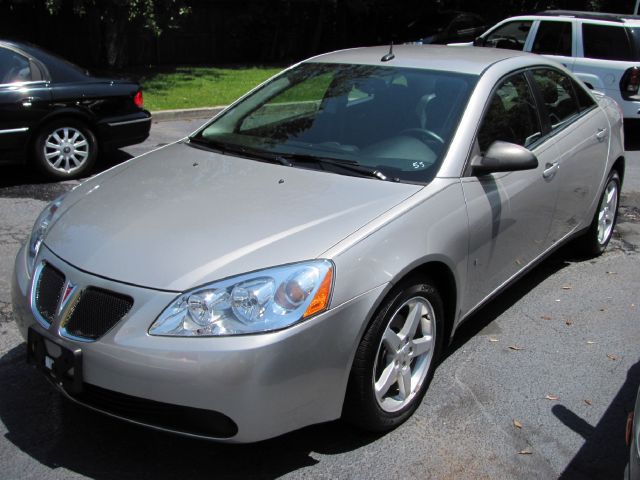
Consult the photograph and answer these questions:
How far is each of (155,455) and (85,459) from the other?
287 millimetres

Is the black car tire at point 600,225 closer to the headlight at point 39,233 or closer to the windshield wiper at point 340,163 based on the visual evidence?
the windshield wiper at point 340,163

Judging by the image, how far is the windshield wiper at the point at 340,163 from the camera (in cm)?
367

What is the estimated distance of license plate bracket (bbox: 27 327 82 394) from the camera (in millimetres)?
2861

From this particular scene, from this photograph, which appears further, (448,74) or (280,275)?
(448,74)

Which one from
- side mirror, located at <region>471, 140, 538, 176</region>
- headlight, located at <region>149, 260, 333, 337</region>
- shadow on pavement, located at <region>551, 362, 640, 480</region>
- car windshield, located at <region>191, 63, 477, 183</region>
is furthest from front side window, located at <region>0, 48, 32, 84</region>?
shadow on pavement, located at <region>551, 362, 640, 480</region>

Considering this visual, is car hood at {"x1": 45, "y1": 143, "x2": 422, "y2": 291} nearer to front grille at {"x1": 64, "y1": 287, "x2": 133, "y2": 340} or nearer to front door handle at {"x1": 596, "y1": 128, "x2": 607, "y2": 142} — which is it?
front grille at {"x1": 64, "y1": 287, "x2": 133, "y2": 340}

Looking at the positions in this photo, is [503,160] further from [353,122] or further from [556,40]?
[556,40]

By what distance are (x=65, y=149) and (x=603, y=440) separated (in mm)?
5958

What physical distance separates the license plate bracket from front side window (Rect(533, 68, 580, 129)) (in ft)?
10.8

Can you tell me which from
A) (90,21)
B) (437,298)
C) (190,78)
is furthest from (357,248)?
(90,21)

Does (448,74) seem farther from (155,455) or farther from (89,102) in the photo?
(89,102)

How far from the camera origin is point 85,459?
310 cm

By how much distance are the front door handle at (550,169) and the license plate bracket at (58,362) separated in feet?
9.43

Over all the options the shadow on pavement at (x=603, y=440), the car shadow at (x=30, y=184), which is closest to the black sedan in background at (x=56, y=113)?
the car shadow at (x=30, y=184)
